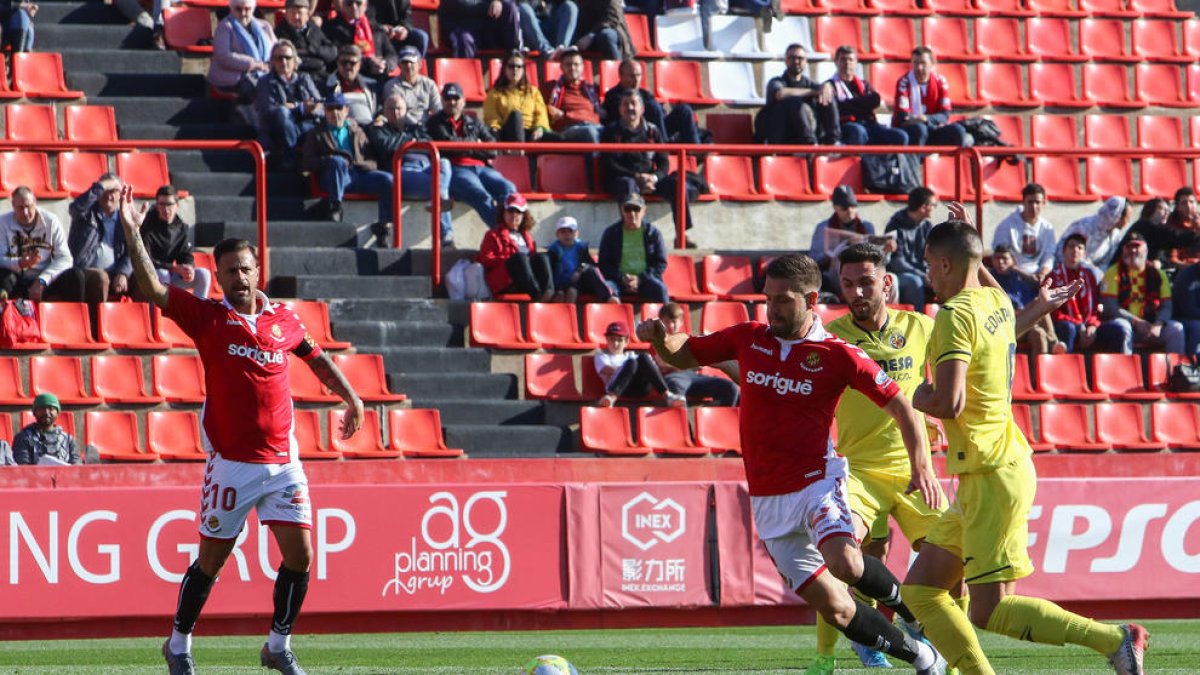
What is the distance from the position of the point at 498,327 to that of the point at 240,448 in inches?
304

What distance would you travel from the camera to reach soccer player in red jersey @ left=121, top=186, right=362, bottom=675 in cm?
914

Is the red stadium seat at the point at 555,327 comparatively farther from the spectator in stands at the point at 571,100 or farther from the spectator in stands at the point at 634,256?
the spectator in stands at the point at 571,100

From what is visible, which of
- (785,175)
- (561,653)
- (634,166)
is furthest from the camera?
(785,175)

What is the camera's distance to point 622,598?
1357 centimetres

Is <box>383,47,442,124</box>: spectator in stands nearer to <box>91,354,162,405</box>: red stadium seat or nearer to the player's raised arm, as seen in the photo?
<box>91,354,162,405</box>: red stadium seat

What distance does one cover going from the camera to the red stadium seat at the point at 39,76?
18.0 meters

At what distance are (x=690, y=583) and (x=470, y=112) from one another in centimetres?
670

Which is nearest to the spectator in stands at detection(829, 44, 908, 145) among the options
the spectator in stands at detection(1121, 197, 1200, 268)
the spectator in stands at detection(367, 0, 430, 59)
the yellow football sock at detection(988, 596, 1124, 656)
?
the spectator in stands at detection(1121, 197, 1200, 268)

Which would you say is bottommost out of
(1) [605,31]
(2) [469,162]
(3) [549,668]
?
(3) [549,668]

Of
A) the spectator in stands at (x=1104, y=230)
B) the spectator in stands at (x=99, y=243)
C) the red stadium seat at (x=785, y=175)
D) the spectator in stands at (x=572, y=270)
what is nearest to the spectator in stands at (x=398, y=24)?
the spectator in stands at (x=572, y=270)

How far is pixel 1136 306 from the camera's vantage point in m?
18.1

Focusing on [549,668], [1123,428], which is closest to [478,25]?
[1123,428]

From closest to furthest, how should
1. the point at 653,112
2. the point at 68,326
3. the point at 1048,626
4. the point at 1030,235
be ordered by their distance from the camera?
1. the point at 1048,626
2. the point at 68,326
3. the point at 1030,235
4. the point at 653,112

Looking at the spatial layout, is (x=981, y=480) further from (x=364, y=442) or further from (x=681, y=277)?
(x=681, y=277)
